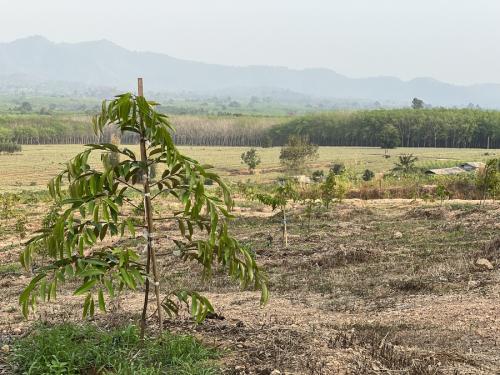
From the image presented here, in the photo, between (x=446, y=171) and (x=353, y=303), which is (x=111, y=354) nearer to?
(x=353, y=303)

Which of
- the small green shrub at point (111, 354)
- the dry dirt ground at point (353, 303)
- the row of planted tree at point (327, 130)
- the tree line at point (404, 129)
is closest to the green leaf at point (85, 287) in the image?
the small green shrub at point (111, 354)

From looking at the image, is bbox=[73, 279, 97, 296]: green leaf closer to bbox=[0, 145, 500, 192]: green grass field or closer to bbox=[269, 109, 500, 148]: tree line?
bbox=[0, 145, 500, 192]: green grass field

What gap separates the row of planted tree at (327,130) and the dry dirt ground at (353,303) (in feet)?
302

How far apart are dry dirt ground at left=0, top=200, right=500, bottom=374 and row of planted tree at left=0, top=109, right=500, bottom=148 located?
92115mm

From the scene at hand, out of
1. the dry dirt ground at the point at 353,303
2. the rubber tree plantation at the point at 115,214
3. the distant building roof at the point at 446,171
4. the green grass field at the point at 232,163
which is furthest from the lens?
the green grass field at the point at 232,163

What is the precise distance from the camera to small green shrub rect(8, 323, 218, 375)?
5.24 meters

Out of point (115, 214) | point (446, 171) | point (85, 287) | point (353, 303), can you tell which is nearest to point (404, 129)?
point (446, 171)

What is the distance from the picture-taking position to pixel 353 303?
1131cm

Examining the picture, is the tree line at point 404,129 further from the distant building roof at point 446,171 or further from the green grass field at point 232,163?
the distant building roof at point 446,171

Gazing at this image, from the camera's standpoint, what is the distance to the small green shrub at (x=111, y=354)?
5.24 metres

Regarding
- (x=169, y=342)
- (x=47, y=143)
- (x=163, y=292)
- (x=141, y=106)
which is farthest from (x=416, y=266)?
(x=47, y=143)

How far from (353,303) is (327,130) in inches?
4775

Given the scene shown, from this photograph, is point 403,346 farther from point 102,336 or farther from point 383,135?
point 383,135

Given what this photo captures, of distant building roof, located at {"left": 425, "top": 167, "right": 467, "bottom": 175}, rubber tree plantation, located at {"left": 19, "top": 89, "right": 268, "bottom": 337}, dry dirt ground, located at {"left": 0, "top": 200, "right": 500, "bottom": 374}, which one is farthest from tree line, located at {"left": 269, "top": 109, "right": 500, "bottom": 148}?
rubber tree plantation, located at {"left": 19, "top": 89, "right": 268, "bottom": 337}
